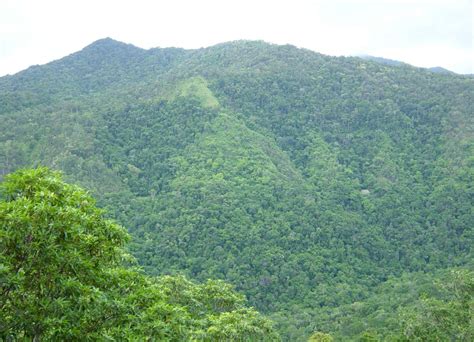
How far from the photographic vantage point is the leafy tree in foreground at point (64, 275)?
285 inches

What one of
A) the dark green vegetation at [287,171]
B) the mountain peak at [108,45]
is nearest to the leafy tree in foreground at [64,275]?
the dark green vegetation at [287,171]

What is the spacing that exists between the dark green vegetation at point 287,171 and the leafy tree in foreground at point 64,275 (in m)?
38.1

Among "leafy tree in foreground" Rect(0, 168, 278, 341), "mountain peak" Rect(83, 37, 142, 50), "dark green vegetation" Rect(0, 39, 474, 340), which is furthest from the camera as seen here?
"mountain peak" Rect(83, 37, 142, 50)

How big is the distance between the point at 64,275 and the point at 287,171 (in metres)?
84.2

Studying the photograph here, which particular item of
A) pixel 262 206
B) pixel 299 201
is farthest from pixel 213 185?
pixel 299 201

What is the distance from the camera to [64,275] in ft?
25.1

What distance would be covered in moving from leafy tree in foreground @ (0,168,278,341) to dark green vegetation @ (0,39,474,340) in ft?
125

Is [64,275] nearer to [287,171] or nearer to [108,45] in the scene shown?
[287,171]

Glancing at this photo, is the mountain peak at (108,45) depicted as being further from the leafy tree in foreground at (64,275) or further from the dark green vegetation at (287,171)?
the leafy tree in foreground at (64,275)

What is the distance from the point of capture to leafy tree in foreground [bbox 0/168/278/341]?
7.23 metres

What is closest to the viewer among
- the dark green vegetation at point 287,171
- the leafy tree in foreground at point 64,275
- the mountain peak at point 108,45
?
the leafy tree in foreground at point 64,275

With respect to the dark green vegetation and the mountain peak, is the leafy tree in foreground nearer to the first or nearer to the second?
the dark green vegetation

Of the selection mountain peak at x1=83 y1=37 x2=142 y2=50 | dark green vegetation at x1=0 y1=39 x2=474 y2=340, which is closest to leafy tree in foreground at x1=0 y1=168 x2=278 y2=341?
dark green vegetation at x1=0 y1=39 x2=474 y2=340

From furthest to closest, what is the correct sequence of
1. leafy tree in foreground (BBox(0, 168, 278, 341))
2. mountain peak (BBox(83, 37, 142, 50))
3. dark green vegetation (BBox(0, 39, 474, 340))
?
mountain peak (BBox(83, 37, 142, 50)), dark green vegetation (BBox(0, 39, 474, 340)), leafy tree in foreground (BBox(0, 168, 278, 341))
